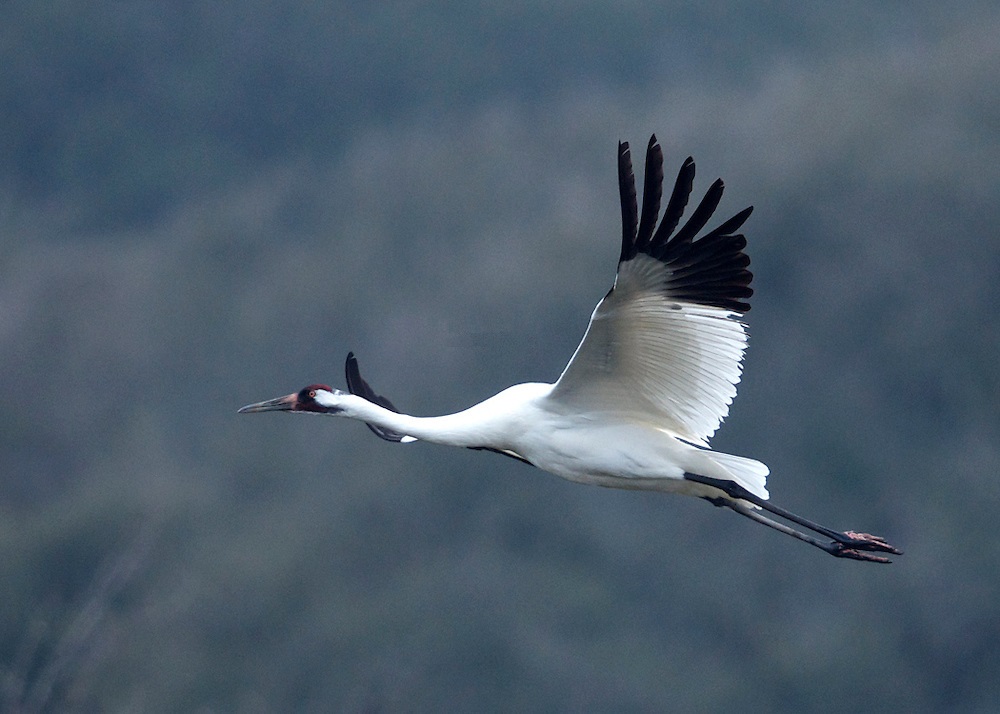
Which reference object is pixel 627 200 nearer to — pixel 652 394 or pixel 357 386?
pixel 652 394

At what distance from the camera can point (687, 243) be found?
49.7 feet

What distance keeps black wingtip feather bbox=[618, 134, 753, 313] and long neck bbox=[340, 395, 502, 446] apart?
2.88 metres

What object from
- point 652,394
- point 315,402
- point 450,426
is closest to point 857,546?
point 652,394

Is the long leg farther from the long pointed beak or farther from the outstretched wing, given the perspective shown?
the long pointed beak

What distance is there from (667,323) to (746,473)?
2382mm

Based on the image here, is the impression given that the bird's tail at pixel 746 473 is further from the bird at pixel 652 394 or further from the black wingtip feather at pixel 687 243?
the black wingtip feather at pixel 687 243

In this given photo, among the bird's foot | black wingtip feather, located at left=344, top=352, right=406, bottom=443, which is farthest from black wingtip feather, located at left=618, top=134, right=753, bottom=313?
black wingtip feather, located at left=344, top=352, right=406, bottom=443

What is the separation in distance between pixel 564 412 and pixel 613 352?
3.77 feet

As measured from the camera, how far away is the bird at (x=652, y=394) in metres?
15.2

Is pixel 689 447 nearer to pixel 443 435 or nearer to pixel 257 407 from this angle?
pixel 443 435

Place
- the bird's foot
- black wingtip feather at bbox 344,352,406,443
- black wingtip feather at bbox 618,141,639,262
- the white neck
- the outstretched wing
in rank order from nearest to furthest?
black wingtip feather at bbox 618,141,639,262
the outstretched wing
the white neck
the bird's foot
black wingtip feather at bbox 344,352,406,443

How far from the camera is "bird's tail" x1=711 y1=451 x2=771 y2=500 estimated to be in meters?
16.7

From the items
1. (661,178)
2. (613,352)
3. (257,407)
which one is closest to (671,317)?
(613,352)

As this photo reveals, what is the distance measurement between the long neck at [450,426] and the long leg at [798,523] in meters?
2.43
